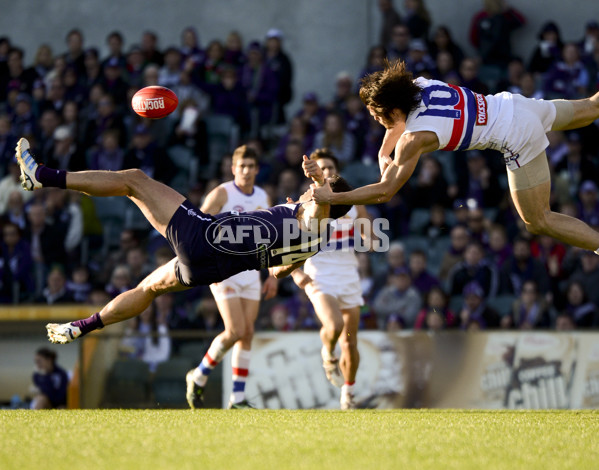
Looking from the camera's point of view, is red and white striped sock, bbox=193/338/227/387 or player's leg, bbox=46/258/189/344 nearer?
player's leg, bbox=46/258/189/344

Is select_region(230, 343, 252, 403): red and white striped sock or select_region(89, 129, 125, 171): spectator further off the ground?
select_region(89, 129, 125, 171): spectator

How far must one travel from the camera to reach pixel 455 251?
44.2 feet

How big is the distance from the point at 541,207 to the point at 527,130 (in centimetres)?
74

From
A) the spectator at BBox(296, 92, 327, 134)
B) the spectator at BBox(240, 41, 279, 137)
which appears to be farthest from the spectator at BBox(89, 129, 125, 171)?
the spectator at BBox(296, 92, 327, 134)

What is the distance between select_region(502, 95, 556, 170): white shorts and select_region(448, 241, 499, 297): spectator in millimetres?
5074

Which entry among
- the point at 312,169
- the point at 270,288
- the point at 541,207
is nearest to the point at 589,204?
the point at 541,207

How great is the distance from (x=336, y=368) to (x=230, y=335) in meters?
1.14

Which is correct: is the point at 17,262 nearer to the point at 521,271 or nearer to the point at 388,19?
the point at 521,271

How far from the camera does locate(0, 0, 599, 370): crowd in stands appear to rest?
12.9 m

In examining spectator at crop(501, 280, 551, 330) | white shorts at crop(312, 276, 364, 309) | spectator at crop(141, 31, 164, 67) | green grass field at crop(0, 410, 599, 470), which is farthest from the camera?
spectator at crop(141, 31, 164, 67)

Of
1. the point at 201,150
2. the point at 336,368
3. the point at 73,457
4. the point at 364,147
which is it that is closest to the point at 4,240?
the point at 201,150

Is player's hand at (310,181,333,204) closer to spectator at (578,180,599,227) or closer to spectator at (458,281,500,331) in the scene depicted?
spectator at (458,281,500,331)

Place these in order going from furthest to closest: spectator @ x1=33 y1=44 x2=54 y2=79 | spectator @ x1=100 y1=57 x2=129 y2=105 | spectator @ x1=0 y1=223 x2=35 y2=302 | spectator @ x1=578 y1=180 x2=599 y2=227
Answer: spectator @ x1=33 y1=44 x2=54 y2=79 < spectator @ x1=100 y1=57 x2=129 y2=105 < spectator @ x1=0 y1=223 x2=35 y2=302 < spectator @ x1=578 y1=180 x2=599 y2=227

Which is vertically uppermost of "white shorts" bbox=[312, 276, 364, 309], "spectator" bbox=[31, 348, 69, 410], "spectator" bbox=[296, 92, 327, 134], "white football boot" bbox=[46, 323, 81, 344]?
"spectator" bbox=[296, 92, 327, 134]
